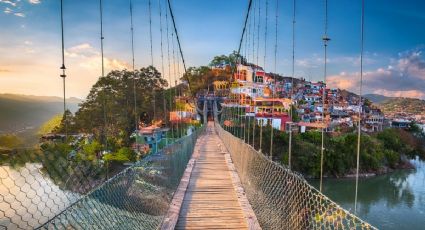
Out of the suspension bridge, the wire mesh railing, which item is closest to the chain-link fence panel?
the suspension bridge

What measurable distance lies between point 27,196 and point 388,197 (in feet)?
79.3

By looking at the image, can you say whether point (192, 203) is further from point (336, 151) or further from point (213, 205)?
point (336, 151)

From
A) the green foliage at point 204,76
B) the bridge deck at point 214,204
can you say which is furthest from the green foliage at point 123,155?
the green foliage at point 204,76

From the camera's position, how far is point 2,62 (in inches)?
241

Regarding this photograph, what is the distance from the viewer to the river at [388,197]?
55.5 feet

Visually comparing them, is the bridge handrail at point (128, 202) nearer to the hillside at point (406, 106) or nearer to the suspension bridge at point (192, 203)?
the suspension bridge at point (192, 203)

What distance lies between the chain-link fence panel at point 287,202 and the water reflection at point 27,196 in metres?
0.95

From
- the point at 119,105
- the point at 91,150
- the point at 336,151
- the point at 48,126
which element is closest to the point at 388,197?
the point at 336,151

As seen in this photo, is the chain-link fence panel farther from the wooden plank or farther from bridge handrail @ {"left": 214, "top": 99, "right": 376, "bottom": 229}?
the wooden plank

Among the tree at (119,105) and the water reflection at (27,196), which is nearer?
the water reflection at (27,196)

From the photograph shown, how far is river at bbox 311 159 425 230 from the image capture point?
16922 millimetres

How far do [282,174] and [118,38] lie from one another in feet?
30.9

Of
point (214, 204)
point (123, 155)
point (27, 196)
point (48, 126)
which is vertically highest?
point (27, 196)

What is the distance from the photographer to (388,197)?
2136 centimetres
